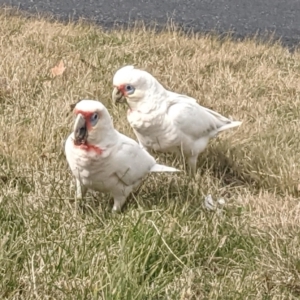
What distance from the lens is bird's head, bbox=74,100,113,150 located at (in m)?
2.63

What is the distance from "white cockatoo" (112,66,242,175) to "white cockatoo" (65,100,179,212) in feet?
0.70

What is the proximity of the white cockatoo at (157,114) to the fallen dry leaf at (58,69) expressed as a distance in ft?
3.76

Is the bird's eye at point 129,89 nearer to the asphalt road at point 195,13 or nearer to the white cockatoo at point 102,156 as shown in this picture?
the white cockatoo at point 102,156

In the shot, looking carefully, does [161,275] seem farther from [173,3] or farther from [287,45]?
[173,3]

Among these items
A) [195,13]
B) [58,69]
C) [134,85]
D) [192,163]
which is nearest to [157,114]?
[134,85]

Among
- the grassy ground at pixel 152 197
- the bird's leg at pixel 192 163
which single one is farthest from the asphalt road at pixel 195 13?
the bird's leg at pixel 192 163

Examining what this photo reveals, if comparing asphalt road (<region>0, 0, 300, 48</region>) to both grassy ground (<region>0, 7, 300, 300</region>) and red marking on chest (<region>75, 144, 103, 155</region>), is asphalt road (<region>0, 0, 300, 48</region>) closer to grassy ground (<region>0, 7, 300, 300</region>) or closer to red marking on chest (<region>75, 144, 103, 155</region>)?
grassy ground (<region>0, 7, 300, 300</region>)

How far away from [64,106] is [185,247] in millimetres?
1344

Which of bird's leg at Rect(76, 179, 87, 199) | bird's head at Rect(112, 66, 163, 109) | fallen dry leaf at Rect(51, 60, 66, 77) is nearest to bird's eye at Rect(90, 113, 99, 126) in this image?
bird's leg at Rect(76, 179, 87, 199)

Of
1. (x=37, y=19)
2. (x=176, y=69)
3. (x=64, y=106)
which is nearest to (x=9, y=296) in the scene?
(x=64, y=106)

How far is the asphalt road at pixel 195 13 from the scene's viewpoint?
21.7ft

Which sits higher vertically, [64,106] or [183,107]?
[183,107]

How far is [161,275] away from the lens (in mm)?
2395

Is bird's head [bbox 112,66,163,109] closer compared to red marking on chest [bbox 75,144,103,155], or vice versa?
red marking on chest [bbox 75,144,103,155]
